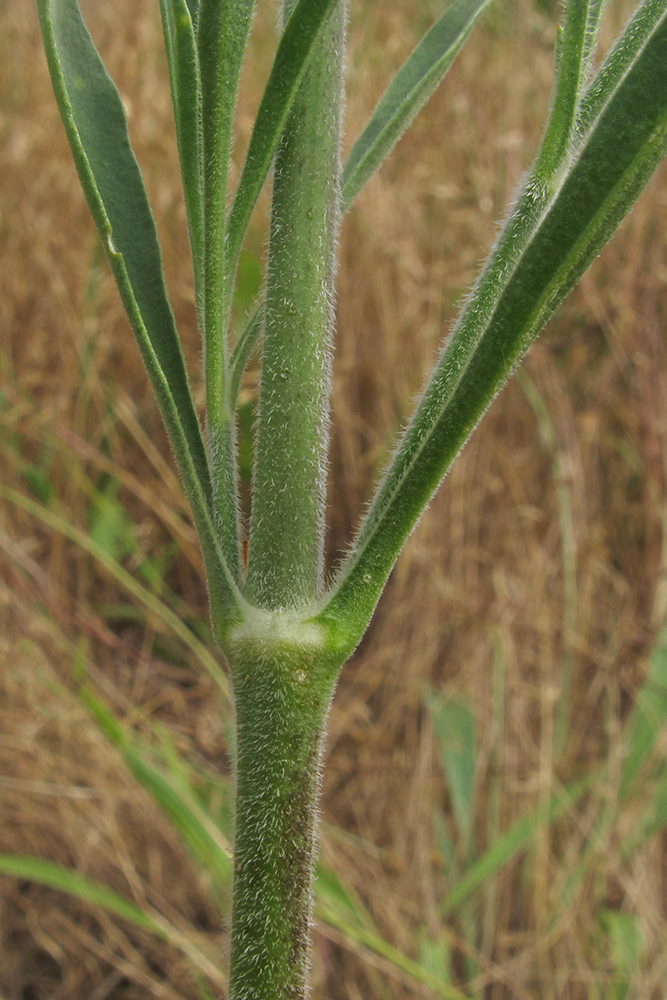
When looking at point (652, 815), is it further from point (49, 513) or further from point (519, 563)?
point (49, 513)

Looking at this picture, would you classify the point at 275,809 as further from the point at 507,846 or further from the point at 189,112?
the point at 507,846

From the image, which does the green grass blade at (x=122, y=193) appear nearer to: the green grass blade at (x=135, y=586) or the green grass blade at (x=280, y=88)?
the green grass blade at (x=280, y=88)

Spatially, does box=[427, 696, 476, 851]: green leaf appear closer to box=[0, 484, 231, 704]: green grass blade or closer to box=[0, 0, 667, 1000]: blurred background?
box=[0, 0, 667, 1000]: blurred background

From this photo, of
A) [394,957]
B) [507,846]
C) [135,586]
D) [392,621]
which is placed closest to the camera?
[394,957]

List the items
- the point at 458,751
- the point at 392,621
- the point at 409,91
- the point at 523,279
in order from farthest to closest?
1. the point at 392,621
2. the point at 458,751
3. the point at 409,91
4. the point at 523,279

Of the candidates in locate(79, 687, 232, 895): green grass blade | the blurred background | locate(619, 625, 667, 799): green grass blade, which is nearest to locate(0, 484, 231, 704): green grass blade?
the blurred background

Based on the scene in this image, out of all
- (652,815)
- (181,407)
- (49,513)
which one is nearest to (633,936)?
(652,815)

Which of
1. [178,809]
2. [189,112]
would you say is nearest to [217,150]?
[189,112]
